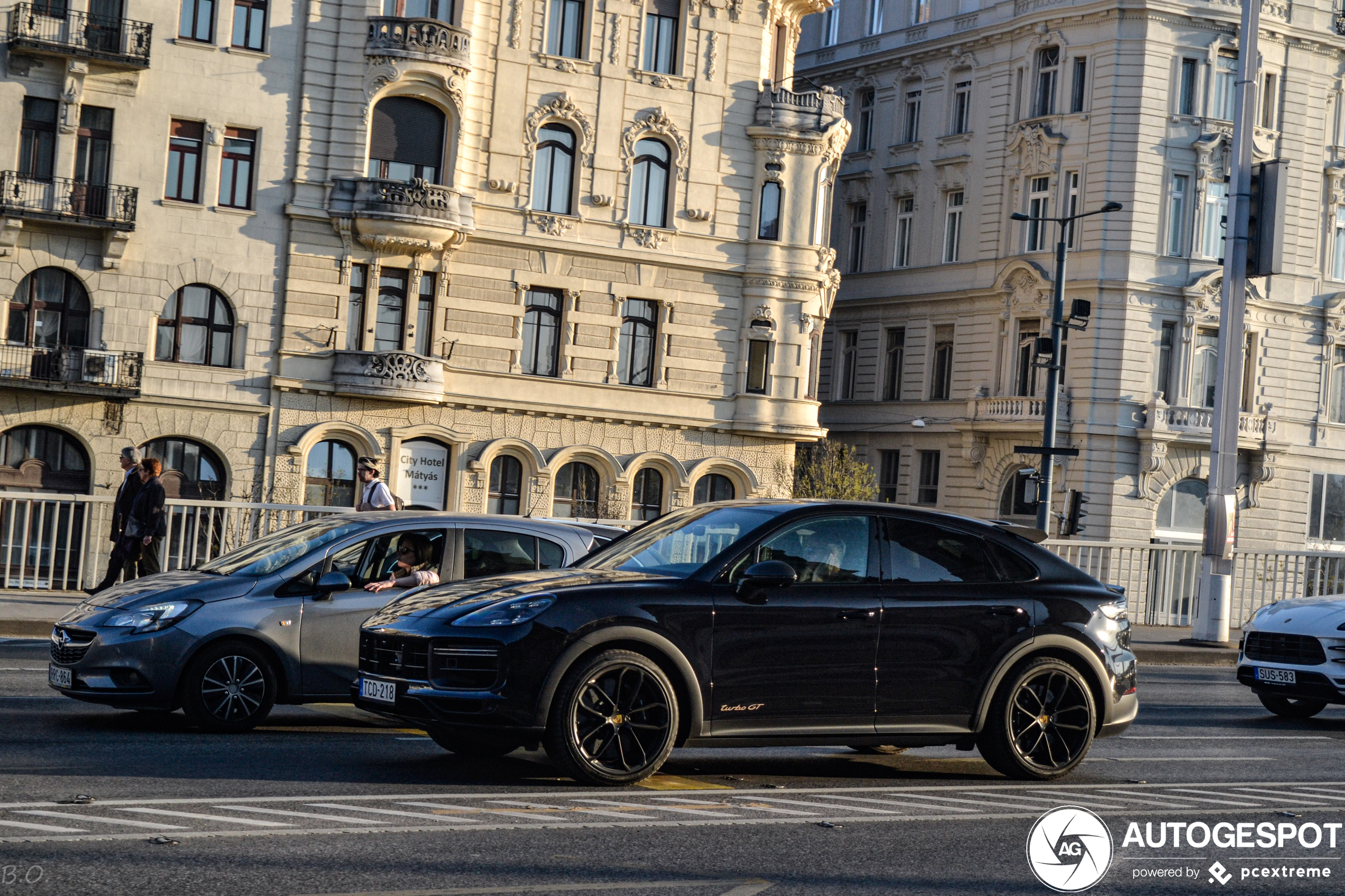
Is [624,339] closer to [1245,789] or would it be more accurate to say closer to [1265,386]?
[1265,386]

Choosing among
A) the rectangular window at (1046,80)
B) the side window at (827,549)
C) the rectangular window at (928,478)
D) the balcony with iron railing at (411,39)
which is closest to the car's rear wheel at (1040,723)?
the side window at (827,549)

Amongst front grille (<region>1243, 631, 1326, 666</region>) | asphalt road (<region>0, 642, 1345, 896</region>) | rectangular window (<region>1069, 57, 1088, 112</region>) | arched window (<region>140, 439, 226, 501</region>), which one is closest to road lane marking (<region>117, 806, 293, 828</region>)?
asphalt road (<region>0, 642, 1345, 896</region>)

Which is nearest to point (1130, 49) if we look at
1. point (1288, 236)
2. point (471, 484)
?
point (1288, 236)

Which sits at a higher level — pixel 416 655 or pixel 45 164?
pixel 45 164

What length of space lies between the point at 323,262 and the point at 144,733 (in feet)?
99.8

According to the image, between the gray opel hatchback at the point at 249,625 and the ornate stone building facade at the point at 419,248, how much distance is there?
27.3 m

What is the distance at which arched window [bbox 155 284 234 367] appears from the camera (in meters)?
38.9

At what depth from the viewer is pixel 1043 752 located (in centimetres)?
1065

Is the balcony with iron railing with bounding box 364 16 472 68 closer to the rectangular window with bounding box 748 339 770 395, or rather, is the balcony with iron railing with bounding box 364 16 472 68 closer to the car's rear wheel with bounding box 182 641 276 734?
the rectangular window with bounding box 748 339 770 395

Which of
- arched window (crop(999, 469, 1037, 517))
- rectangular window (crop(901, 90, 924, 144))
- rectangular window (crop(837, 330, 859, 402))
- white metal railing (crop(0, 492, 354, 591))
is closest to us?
white metal railing (crop(0, 492, 354, 591))

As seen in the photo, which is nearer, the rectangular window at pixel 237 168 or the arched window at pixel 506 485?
the rectangular window at pixel 237 168

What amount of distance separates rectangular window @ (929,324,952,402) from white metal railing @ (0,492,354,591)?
119 feet

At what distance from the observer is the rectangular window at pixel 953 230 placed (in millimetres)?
56250

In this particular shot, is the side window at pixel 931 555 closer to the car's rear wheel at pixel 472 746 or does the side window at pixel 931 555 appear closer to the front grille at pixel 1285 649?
the car's rear wheel at pixel 472 746
